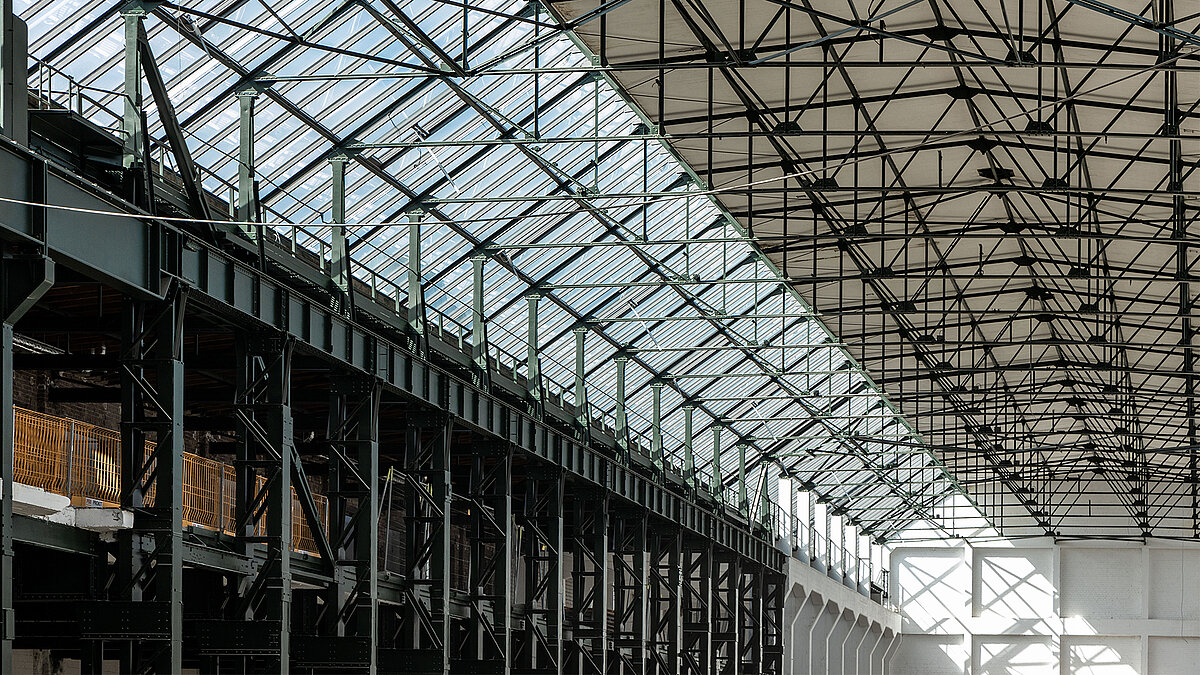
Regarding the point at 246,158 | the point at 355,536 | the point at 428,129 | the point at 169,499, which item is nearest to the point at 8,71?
the point at 169,499

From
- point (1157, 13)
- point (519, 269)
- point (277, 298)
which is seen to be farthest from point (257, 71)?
point (1157, 13)

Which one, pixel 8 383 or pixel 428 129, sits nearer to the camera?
pixel 8 383

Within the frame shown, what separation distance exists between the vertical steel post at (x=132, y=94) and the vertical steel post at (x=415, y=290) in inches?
449

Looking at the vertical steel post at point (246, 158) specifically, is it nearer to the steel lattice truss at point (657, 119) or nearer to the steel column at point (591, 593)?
the steel lattice truss at point (657, 119)

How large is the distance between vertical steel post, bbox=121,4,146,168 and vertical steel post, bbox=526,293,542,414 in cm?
1952

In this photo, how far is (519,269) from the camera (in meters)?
45.0

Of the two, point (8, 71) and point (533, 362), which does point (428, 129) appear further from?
point (8, 71)

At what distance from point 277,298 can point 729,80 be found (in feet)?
38.8

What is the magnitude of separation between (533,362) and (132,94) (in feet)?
69.6

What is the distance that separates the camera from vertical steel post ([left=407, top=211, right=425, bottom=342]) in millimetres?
37281

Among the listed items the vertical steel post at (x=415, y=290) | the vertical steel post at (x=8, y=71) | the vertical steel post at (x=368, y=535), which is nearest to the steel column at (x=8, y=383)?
the vertical steel post at (x=8, y=71)

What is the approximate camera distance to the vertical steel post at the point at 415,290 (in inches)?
1468

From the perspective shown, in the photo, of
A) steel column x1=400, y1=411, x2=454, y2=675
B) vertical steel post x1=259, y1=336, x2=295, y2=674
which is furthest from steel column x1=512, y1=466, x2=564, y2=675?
vertical steel post x1=259, y1=336, x2=295, y2=674

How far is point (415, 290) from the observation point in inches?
1489
